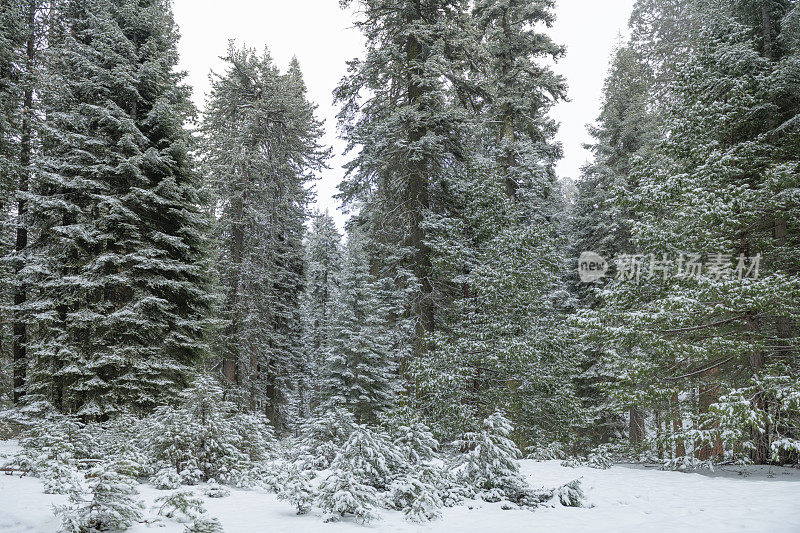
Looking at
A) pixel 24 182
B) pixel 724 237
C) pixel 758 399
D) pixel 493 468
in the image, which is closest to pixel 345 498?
pixel 493 468

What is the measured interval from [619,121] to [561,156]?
3162 mm

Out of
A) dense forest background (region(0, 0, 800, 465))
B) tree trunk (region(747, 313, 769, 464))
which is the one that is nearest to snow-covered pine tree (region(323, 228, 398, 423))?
dense forest background (region(0, 0, 800, 465))

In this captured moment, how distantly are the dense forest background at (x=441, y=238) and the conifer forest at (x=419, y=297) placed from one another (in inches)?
3.7

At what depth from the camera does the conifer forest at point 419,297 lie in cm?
666

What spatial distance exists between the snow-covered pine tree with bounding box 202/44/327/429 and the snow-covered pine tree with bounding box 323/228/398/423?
14.4 ft

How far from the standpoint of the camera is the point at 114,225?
11844mm

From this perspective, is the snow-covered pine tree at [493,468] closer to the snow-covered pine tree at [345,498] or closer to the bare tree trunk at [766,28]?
the snow-covered pine tree at [345,498]

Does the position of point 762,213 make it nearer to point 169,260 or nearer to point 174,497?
point 174,497

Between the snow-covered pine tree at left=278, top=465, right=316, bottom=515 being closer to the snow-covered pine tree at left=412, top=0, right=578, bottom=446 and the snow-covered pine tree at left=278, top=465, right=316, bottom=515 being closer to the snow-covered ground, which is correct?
the snow-covered ground

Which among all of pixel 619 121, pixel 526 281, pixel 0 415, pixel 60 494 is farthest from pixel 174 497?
pixel 619 121

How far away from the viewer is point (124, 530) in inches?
182

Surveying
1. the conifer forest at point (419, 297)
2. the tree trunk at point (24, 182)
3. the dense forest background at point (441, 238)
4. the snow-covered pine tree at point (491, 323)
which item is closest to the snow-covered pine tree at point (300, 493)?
the conifer forest at point (419, 297)

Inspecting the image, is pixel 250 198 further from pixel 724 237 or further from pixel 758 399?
pixel 758 399

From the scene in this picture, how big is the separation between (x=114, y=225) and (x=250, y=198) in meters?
7.17
